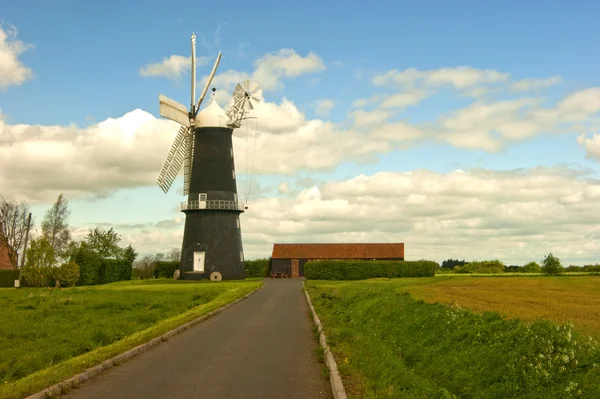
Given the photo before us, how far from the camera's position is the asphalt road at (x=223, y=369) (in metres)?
9.52

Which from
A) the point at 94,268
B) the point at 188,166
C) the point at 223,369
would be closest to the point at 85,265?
the point at 94,268

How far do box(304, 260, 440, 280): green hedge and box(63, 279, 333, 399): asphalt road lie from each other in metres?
44.6

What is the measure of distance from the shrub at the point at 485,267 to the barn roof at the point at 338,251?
9.93 m

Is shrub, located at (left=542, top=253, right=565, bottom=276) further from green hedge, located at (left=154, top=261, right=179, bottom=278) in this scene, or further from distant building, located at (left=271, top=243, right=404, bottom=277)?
green hedge, located at (left=154, top=261, right=179, bottom=278)

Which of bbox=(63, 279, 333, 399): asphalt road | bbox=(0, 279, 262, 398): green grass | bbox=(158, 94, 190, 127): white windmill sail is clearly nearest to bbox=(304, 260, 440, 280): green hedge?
bbox=(158, 94, 190, 127): white windmill sail

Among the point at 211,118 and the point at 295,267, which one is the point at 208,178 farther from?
the point at 295,267

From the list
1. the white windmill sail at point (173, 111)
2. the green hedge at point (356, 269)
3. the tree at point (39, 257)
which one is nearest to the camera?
the tree at point (39, 257)

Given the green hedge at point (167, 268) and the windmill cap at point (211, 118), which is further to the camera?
the green hedge at point (167, 268)

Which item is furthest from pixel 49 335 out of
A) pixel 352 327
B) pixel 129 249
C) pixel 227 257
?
pixel 129 249

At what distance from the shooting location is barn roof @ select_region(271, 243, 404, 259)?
262 feet

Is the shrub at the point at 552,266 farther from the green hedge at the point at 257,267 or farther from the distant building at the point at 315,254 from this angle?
the green hedge at the point at 257,267

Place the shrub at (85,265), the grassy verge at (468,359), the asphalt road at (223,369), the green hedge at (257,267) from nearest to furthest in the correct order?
the grassy verge at (468,359), the asphalt road at (223,369), the shrub at (85,265), the green hedge at (257,267)

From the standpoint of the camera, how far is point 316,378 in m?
10.7

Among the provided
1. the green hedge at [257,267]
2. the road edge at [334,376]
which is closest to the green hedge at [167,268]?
the green hedge at [257,267]
